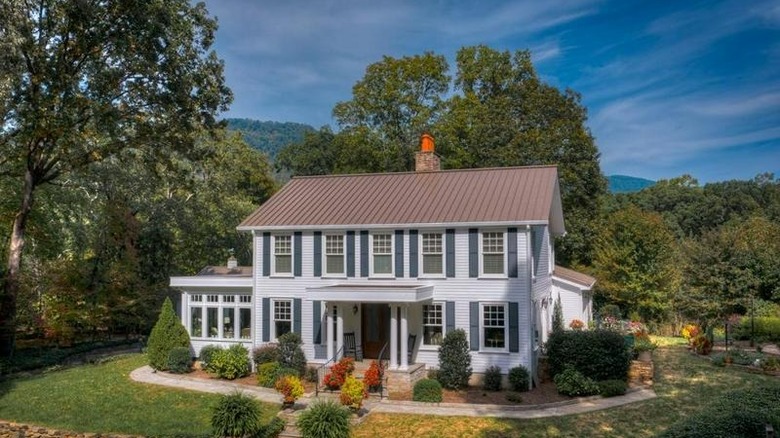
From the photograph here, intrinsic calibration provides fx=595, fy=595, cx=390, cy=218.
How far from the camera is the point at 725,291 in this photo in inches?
1139

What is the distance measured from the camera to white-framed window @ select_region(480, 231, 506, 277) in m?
19.1

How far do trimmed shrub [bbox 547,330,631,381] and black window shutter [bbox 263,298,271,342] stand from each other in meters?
10.2

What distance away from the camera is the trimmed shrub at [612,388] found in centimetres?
1705

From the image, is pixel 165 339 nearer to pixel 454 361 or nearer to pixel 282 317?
pixel 282 317

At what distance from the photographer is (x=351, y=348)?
20.4 m

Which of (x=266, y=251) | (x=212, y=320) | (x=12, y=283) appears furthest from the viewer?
(x=212, y=320)

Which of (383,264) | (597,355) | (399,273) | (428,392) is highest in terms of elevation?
(383,264)

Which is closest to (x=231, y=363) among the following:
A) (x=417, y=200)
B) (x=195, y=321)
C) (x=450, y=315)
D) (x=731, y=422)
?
(x=195, y=321)

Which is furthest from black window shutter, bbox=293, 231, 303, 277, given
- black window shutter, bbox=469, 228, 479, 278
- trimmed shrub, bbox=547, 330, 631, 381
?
trimmed shrub, bbox=547, 330, 631, 381

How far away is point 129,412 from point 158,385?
10.4 feet

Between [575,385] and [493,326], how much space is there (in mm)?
3005

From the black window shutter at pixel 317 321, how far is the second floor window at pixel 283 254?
1664 millimetres

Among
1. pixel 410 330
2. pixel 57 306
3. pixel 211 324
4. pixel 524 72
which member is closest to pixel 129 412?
pixel 211 324

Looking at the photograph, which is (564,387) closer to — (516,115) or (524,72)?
(516,115)
